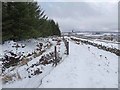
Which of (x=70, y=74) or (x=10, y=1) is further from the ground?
(x=10, y=1)

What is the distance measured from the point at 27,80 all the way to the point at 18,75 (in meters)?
1.32

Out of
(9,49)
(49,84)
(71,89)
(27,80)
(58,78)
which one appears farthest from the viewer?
(9,49)

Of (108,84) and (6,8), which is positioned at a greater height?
(6,8)

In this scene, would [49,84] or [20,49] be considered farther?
[20,49]

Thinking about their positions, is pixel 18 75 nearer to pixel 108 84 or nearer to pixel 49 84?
pixel 49 84

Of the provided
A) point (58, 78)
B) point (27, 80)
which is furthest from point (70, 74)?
point (27, 80)

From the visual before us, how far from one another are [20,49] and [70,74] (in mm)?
18788

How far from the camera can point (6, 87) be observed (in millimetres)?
12211

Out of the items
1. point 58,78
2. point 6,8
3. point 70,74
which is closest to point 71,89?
point 58,78

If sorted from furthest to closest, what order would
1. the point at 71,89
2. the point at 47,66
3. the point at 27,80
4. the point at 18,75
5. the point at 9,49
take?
the point at 9,49, the point at 47,66, the point at 18,75, the point at 27,80, the point at 71,89

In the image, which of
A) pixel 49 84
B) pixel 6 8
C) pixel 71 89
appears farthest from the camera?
pixel 6 8

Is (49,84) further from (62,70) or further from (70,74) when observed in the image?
(62,70)

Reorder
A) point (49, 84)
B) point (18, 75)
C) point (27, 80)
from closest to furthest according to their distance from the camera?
point (49, 84), point (27, 80), point (18, 75)

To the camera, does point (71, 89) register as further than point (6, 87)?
No
